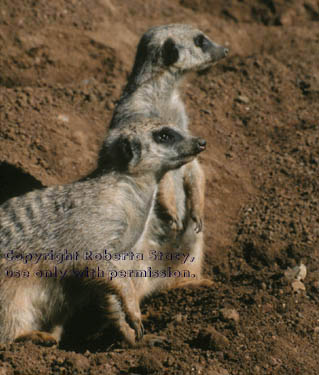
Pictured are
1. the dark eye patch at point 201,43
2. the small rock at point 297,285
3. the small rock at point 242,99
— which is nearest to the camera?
the small rock at point 297,285

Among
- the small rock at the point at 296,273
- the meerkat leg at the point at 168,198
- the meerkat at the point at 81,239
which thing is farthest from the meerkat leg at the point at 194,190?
the meerkat at the point at 81,239

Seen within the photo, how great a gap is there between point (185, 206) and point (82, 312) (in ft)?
4.06

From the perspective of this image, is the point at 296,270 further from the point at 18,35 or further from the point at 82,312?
the point at 18,35

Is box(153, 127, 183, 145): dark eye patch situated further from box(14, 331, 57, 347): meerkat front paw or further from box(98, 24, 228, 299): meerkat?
box(14, 331, 57, 347): meerkat front paw

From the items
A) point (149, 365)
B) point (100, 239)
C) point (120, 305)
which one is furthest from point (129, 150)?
point (149, 365)

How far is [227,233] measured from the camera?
15.5 feet

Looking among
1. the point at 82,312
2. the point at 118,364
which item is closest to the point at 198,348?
the point at 118,364

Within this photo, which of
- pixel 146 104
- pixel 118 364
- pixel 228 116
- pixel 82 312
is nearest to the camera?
pixel 118 364

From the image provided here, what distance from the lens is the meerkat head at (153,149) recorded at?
11.5ft

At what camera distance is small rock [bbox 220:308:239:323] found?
11.4 ft

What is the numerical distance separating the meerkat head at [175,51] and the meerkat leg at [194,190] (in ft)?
2.59

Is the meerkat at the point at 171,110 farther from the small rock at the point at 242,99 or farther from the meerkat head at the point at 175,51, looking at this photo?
the small rock at the point at 242,99

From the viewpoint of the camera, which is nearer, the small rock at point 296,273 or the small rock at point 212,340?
the small rock at point 212,340

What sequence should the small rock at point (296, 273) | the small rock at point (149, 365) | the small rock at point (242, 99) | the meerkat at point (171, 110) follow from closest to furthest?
the small rock at point (149, 365) < the small rock at point (296, 273) < the meerkat at point (171, 110) < the small rock at point (242, 99)
